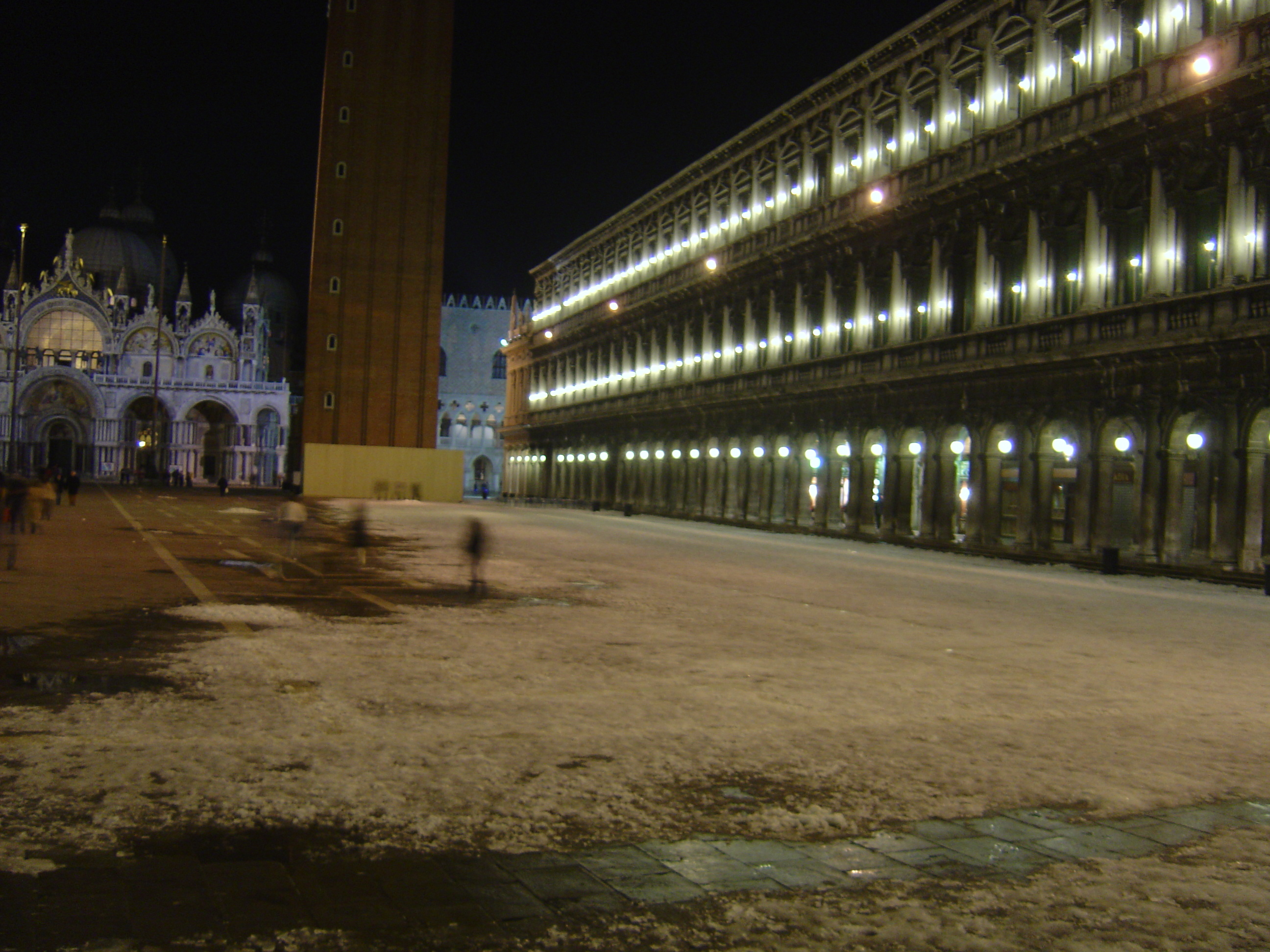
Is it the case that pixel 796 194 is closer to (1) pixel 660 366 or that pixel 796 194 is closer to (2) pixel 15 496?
(1) pixel 660 366

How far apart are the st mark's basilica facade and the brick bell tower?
46.4 metres

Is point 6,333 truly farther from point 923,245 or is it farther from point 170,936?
point 170,936

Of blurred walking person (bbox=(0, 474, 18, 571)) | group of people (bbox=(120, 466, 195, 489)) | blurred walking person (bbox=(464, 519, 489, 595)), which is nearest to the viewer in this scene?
blurred walking person (bbox=(464, 519, 489, 595))

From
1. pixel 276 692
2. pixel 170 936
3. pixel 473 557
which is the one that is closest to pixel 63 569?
pixel 473 557

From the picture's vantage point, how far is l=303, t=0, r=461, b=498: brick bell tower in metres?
64.2

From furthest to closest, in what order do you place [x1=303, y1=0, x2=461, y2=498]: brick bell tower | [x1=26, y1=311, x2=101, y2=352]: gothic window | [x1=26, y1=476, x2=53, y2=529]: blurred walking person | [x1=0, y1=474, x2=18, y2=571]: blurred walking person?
[x1=26, y1=311, x2=101, y2=352]: gothic window < [x1=303, y1=0, x2=461, y2=498]: brick bell tower < [x1=26, y1=476, x2=53, y2=529]: blurred walking person < [x1=0, y1=474, x2=18, y2=571]: blurred walking person

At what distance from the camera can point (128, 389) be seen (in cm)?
10638

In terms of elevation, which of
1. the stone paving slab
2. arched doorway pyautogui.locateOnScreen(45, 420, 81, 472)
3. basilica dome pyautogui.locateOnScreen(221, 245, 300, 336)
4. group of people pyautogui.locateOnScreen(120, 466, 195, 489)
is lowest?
the stone paving slab

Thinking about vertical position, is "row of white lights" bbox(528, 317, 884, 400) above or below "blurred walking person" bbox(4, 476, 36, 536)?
above

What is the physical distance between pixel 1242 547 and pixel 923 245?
15933 mm

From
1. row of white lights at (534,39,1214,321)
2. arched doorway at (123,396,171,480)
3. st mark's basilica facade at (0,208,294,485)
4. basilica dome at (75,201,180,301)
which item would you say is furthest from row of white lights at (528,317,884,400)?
basilica dome at (75,201,180,301)

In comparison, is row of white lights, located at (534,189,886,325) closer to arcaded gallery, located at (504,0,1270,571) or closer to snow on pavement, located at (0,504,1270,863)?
arcaded gallery, located at (504,0,1270,571)

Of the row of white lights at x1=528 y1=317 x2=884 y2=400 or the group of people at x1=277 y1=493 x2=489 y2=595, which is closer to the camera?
the group of people at x1=277 y1=493 x2=489 y2=595

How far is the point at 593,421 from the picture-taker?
65.8 m
